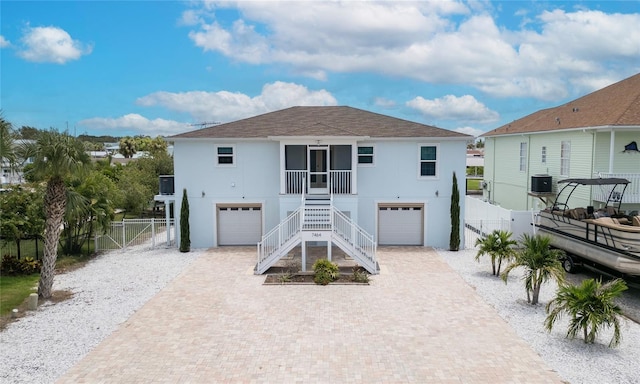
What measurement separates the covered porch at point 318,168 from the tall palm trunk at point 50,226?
863cm

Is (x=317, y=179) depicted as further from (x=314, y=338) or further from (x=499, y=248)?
(x=314, y=338)

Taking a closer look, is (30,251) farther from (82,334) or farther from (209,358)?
(209,358)

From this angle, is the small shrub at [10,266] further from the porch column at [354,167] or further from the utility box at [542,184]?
the utility box at [542,184]

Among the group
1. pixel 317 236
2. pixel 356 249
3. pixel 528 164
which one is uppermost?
pixel 528 164

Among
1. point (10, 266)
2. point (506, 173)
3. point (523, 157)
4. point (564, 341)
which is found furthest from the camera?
point (506, 173)

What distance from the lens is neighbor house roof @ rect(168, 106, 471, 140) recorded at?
1964cm

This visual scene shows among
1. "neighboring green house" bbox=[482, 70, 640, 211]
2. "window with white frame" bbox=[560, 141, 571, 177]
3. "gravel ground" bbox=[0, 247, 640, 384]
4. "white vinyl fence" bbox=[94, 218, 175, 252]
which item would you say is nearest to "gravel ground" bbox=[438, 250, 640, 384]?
"gravel ground" bbox=[0, 247, 640, 384]

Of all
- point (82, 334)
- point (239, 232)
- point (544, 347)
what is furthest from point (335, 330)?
point (239, 232)

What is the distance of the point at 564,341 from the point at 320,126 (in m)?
12.7

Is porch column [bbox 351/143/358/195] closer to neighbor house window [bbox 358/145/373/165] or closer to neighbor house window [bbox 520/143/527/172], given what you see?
neighbor house window [bbox 358/145/373/165]

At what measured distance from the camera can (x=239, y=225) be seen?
68.3 feet

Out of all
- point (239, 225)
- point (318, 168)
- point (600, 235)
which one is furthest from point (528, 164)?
point (239, 225)

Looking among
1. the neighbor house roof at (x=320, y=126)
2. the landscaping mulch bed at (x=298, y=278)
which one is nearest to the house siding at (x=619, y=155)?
the neighbor house roof at (x=320, y=126)

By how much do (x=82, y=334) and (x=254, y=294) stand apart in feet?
15.6
